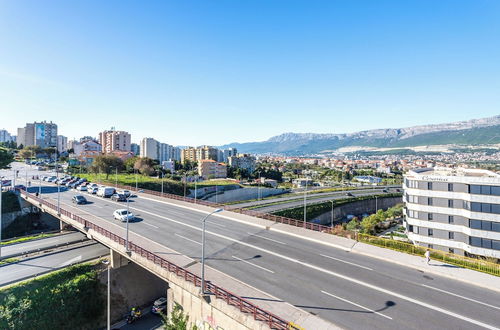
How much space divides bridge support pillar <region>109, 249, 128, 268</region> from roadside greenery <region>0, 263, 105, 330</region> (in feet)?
8.39

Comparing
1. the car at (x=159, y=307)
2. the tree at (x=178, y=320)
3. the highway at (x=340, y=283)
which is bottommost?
the car at (x=159, y=307)

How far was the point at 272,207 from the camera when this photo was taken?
62719mm

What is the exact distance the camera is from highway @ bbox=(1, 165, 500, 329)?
13.4 m

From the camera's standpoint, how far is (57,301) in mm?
24297

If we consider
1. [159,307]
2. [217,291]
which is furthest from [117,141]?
[217,291]

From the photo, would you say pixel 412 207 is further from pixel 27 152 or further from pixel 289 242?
pixel 27 152

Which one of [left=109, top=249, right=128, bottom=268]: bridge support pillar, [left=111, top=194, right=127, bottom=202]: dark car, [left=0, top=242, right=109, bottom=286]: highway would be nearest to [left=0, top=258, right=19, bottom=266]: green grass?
[left=0, top=242, right=109, bottom=286]: highway

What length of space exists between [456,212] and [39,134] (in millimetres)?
218874

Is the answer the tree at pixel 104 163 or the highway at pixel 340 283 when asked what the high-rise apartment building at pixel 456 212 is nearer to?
the highway at pixel 340 283

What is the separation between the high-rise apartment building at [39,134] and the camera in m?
170

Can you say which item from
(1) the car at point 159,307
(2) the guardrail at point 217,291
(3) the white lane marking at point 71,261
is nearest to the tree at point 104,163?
(3) the white lane marking at point 71,261

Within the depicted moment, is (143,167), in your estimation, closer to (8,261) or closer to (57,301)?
(8,261)

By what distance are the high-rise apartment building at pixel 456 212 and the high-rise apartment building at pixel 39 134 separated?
204314 millimetres

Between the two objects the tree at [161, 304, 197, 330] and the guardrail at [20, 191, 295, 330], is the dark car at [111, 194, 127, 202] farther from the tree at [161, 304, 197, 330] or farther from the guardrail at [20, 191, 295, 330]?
the tree at [161, 304, 197, 330]
